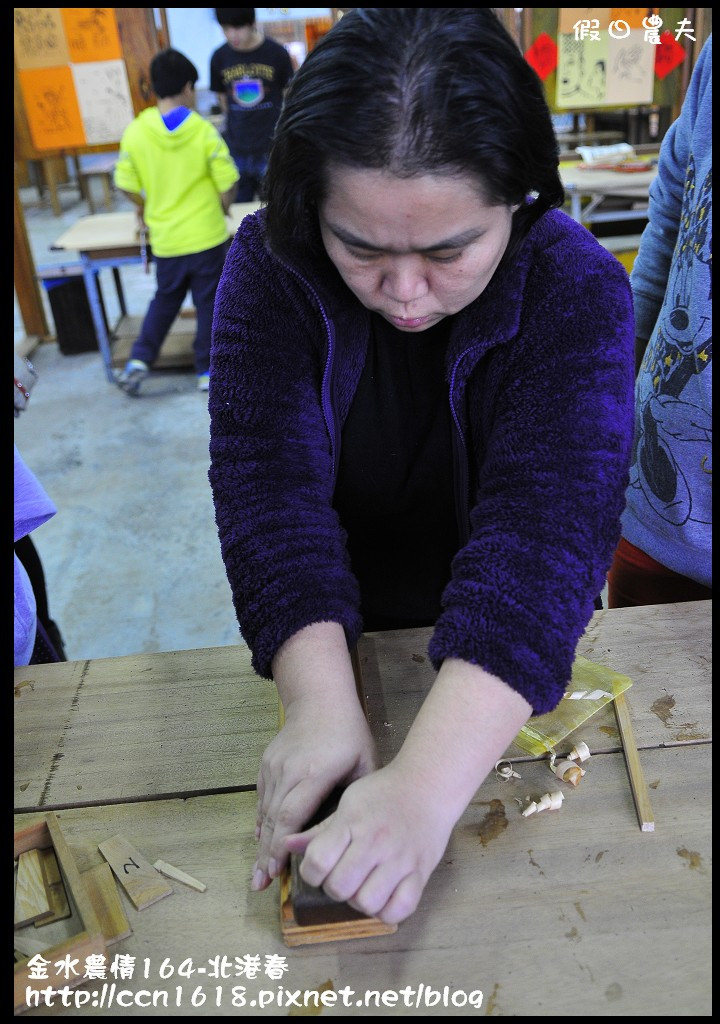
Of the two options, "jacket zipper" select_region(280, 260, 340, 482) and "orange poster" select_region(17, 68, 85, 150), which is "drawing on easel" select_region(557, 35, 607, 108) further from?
"jacket zipper" select_region(280, 260, 340, 482)

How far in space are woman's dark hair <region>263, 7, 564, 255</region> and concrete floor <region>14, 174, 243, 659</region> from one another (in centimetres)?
191

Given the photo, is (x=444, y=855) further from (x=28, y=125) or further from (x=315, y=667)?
(x=28, y=125)

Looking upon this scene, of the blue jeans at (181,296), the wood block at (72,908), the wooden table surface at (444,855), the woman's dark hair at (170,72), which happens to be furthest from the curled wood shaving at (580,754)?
the woman's dark hair at (170,72)

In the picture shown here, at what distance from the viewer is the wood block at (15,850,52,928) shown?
0.72 meters

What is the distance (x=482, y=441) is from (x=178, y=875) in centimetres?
53

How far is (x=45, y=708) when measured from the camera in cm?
94

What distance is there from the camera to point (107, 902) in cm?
72

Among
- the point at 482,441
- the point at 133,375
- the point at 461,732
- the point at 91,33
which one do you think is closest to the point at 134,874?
the point at 461,732

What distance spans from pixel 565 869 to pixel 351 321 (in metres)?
0.58

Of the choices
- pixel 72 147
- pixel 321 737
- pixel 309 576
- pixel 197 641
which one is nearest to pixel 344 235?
pixel 309 576

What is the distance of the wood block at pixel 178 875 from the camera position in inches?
28.7

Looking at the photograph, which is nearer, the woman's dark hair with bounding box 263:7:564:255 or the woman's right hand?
the woman's dark hair with bounding box 263:7:564:255

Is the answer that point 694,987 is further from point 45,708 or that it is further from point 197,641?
point 197,641

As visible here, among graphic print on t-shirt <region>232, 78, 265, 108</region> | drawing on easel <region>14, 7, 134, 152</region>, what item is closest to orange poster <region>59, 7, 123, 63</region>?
drawing on easel <region>14, 7, 134, 152</region>
